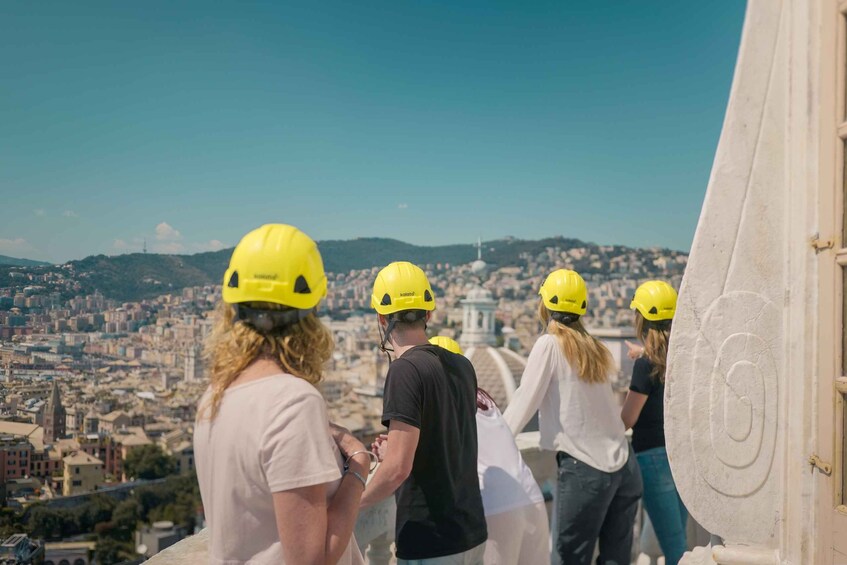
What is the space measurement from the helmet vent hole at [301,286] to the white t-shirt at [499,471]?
1160 millimetres

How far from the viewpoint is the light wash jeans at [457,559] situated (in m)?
2.00

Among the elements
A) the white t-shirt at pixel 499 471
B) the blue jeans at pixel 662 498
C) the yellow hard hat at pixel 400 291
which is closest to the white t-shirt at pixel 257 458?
the yellow hard hat at pixel 400 291

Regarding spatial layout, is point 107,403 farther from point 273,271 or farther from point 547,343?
point 273,271

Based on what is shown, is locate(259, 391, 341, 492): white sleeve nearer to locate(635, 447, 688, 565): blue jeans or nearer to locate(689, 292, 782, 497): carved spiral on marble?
locate(689, 292, 782, 497): carved spiral on marble

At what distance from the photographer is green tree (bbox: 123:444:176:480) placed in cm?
3862

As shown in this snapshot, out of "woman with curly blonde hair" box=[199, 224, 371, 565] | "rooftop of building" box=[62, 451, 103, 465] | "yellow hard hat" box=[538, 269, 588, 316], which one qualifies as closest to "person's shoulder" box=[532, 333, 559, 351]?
"yellow hard hat" box=[538, 269, 588, 316]

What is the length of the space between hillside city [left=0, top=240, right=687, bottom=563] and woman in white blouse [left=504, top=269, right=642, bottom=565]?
34.6 inches

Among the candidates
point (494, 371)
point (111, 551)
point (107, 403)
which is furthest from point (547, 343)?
point (494, 371)

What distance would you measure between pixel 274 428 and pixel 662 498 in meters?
2.57

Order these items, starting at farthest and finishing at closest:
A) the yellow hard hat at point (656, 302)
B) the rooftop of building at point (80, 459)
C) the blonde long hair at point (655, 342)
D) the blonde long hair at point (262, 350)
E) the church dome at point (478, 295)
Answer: the church dome at point (478, 295) → the rooftop of building at point (80, 459) → the yellow hard hat at point (656, 302) → the blonde long hair at point (655, 342) → the blonde long hair at point (262, 350)

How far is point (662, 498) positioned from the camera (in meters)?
3.29

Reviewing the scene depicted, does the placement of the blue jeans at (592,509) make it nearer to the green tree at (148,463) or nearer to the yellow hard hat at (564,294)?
the yellow hard hat at (564,294)

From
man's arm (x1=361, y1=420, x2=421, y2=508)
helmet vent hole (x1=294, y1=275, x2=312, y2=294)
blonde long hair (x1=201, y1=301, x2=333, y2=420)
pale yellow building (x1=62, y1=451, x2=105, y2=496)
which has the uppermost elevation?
helmet vent hole (x1=294, y1=275, x2=312, y2=294)

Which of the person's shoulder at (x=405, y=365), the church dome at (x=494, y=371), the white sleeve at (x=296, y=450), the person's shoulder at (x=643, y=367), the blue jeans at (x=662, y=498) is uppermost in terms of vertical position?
the person's shoulder at (x=405, y=365)
